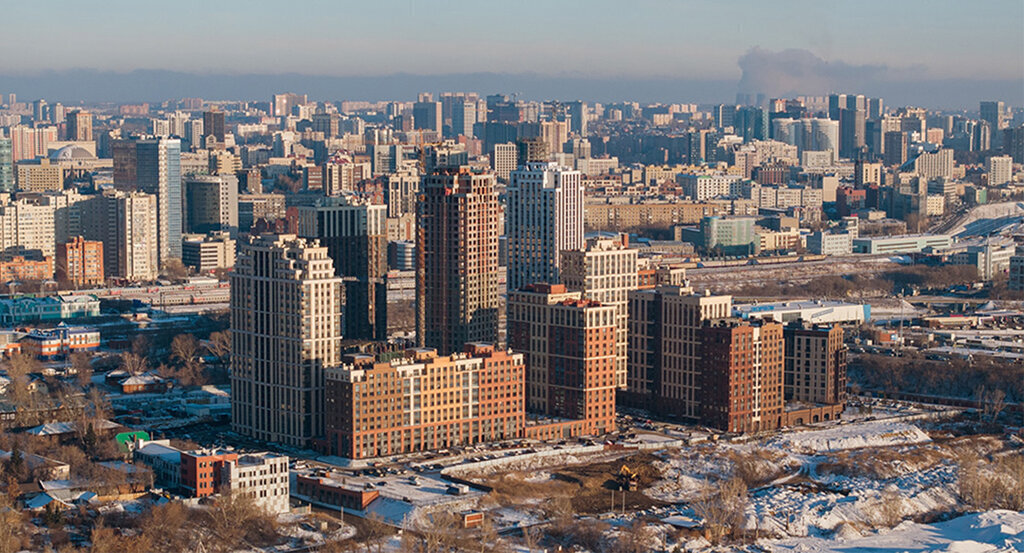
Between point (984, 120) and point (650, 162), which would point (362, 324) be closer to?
point (650, 162)

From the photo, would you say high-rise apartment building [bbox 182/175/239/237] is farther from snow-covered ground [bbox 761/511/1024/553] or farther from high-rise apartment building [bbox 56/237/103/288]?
snow-covered ground [bbox 761/511/1024/553]

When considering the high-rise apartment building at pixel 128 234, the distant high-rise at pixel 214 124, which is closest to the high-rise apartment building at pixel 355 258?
the high-rise apartment building at pixel 128 234

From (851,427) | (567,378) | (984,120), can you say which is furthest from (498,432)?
(984,120)

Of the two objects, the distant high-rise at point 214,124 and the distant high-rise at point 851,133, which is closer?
the distant high-rise at point 214,124

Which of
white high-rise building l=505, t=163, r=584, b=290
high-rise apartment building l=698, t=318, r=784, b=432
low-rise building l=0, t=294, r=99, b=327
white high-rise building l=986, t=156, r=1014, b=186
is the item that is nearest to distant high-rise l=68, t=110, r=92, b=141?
white high-rise building l=986, t=156, r=1014, b=186

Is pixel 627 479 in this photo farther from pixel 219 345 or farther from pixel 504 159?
pixel 504 159

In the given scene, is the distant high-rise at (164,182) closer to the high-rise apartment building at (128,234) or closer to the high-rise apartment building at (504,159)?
the high-rise apartment building at (128,234)
